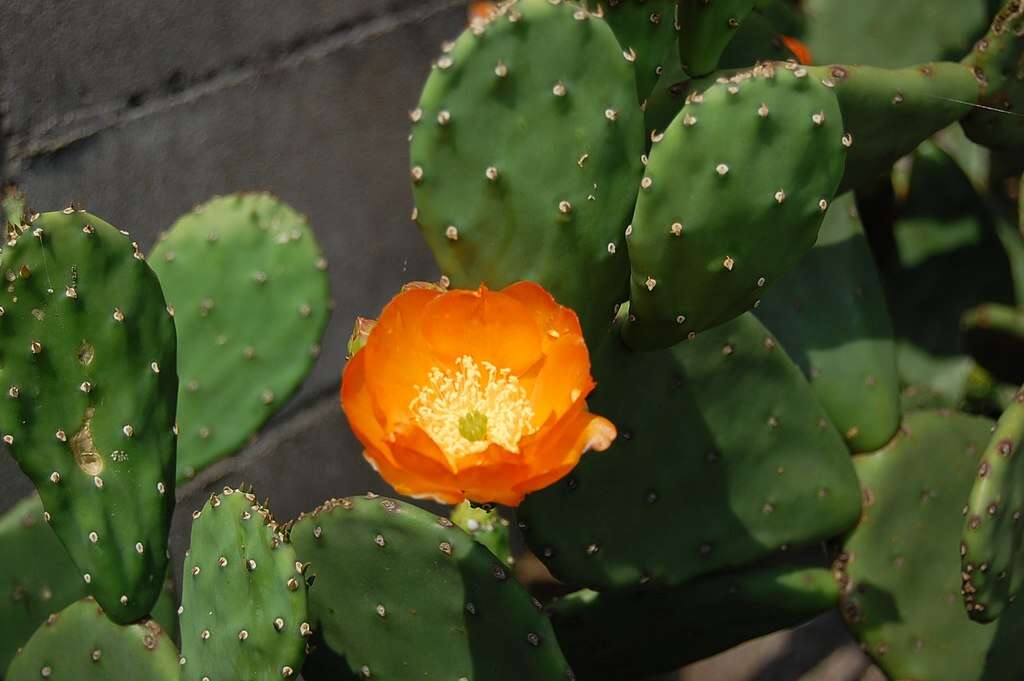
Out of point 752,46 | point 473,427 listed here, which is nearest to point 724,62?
point 752,46

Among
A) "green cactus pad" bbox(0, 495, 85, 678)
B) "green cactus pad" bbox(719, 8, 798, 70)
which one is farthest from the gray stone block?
"green cactus pad" bbox(719, 8, 798, 70)

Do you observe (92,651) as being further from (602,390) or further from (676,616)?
(676,616)

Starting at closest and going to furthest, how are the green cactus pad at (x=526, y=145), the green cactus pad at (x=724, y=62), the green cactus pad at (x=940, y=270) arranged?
the green cactus pad at (x=526, y=145), the green cactus pad at (x=724, y=62), the green cactus pad at (x=940, y=270)

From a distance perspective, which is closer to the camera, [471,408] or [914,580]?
[471,408]

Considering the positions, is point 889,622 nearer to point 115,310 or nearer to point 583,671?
point 583,671

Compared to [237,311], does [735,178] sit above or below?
above

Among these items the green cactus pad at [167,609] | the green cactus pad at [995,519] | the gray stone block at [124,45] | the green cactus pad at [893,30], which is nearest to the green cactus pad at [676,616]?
the green cactus pad at [995,519]

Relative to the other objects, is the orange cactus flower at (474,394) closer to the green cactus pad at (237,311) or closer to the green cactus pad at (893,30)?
the green cactus pad at (237,311)
